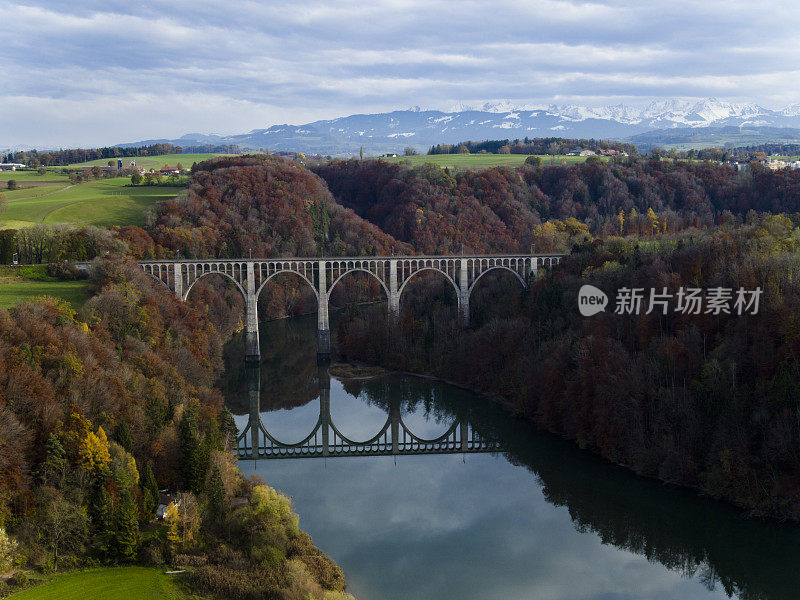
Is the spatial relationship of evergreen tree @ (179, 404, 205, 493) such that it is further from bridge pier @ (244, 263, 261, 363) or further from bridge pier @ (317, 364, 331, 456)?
bridge pier @ (244, 263, 261, 363)

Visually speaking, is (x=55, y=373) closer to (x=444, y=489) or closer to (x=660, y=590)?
(x=444, y=489)

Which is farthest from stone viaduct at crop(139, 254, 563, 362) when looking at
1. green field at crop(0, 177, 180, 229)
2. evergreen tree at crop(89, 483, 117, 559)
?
evergreen tree at crop(89, 483, 117, 559)

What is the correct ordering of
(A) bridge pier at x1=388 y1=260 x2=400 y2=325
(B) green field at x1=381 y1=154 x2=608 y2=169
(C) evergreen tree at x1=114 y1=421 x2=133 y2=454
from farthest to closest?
(B) green field at x1=381 y1=154 x2=608 y2=169
(A) bridge pier at x1=388 y1=260 x2=400 y2=325
(C) evergreen tree at x1=114 y1=421 x2=133 y2=454

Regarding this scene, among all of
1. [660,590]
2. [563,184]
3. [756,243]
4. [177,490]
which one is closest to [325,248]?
[563,184]

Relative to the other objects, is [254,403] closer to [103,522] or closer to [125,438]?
[125,438]

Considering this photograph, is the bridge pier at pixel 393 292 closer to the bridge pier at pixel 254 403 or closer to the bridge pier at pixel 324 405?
the bridge pier at pixel 324 405

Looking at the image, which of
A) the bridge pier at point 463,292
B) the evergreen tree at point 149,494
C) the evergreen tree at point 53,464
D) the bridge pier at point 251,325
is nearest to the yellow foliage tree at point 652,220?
the bridge pier at point 463,292

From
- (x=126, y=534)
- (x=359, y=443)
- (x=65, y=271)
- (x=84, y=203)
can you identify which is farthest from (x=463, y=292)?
(x=84, y=203)
